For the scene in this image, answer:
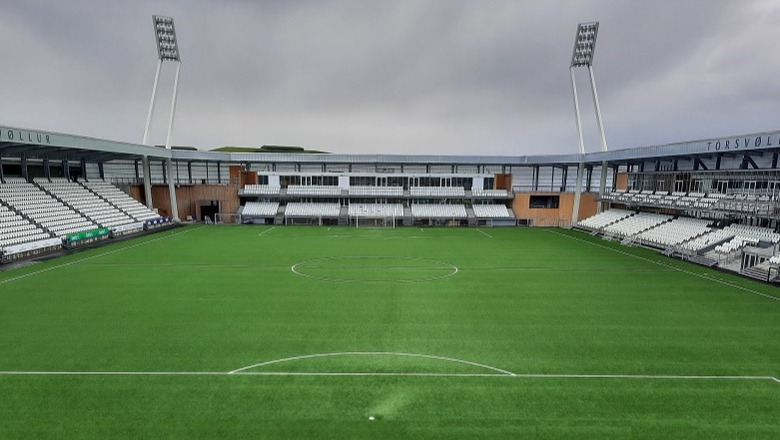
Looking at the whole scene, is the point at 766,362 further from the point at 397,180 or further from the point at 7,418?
the point at 397,180

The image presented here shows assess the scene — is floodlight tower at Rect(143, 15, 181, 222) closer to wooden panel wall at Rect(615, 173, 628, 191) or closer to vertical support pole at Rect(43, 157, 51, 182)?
vertical support pole at Rect(43, 157, 51, 182)

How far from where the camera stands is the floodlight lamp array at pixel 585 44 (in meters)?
46.8

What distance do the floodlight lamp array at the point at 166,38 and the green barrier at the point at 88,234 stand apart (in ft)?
82.3

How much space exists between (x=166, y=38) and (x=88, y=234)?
91.1 ft

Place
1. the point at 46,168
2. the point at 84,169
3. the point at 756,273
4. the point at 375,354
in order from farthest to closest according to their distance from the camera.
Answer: the point at 84,169 < the point at 46,168 < the point at 756,273 < the point at 375,354

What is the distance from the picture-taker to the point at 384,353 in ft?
38.8

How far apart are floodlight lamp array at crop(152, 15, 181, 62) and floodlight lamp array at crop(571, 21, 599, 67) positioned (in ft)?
153

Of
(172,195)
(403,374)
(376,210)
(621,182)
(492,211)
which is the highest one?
(621,182)

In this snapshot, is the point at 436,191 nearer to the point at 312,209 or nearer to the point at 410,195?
the point at 410,195

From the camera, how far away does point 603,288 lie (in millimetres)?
19688

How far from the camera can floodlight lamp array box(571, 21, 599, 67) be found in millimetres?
46812

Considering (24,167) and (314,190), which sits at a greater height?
(24,167)

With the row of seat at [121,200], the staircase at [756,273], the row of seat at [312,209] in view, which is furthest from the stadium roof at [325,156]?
the staircase at [756,273]

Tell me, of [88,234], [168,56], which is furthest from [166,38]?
[88,234]
